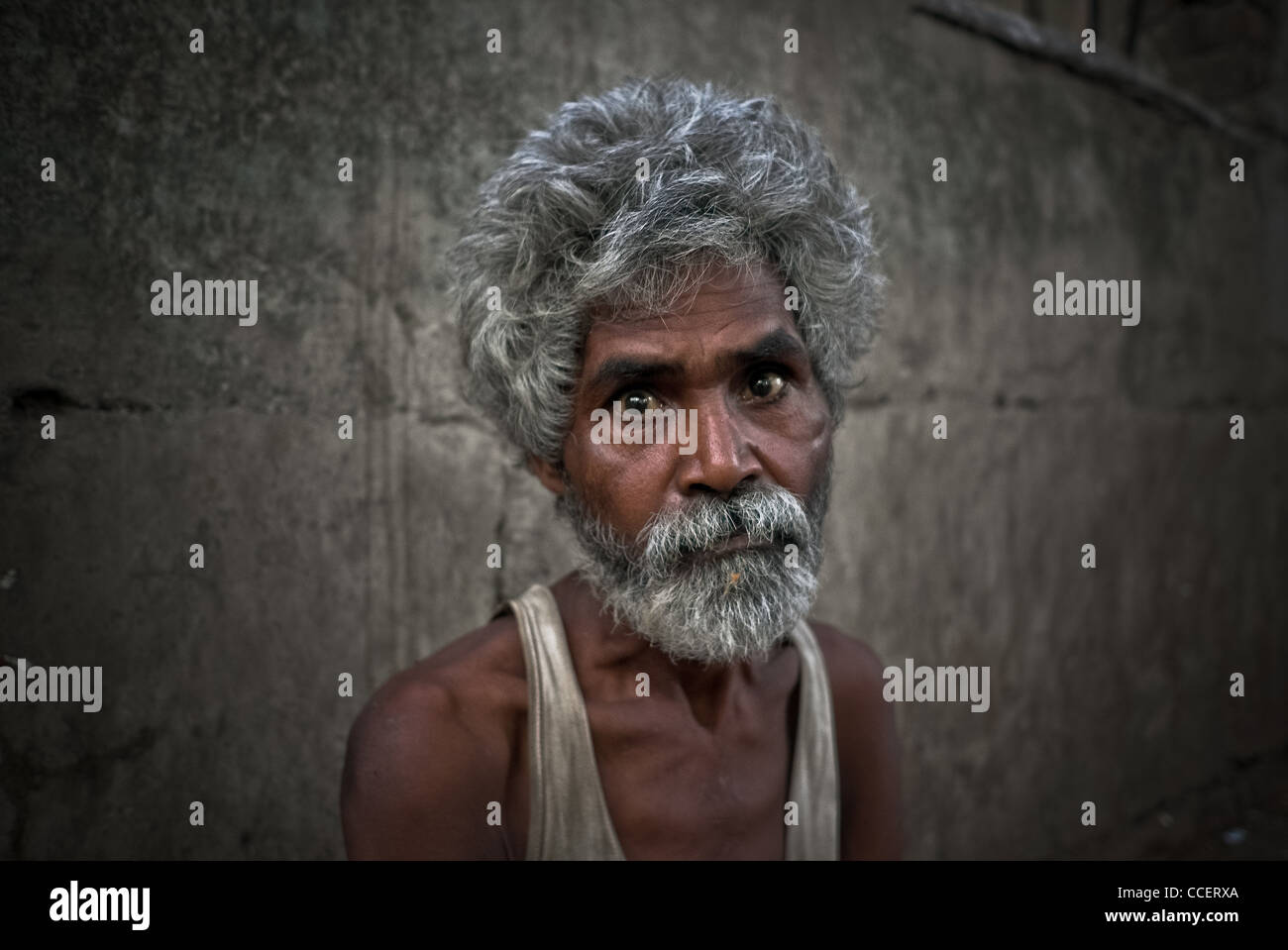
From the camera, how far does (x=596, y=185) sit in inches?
60.9

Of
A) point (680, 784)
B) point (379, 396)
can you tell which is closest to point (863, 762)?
point (680, 784)

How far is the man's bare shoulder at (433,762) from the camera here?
1.50 meters

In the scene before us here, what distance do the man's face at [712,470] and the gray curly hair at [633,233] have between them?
2.2 inches

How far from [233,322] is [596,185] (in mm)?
879

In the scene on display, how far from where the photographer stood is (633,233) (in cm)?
148

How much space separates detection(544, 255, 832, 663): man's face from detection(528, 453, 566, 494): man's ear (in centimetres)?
12

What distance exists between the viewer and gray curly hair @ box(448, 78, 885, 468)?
1502mm

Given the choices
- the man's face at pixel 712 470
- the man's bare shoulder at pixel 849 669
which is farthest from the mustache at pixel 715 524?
the man's bare shoulder at pixel 849 669

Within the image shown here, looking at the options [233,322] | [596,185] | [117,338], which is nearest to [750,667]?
[596,185]

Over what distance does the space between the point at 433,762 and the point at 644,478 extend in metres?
0.59

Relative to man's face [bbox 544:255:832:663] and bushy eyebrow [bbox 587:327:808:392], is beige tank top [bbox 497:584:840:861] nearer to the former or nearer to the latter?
man's face [bbox 544:255:832:663]
